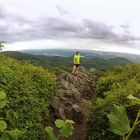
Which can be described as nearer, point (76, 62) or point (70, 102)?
point (70, 102)

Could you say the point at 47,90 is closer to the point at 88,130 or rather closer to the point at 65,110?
the point at 65,110

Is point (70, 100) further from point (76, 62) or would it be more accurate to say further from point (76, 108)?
point (76, 62)

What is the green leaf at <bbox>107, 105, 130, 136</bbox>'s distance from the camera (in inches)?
46.6

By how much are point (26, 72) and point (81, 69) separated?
17.2 metres

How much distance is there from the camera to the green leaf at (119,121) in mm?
1185

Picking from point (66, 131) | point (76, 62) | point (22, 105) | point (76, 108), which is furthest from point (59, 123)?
point (76, 62)

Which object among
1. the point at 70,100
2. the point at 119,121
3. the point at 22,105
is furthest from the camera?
the point at 70,100

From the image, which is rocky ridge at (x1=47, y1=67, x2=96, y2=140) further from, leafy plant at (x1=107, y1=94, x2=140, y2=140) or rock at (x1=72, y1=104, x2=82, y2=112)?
leafy plant at (x1=107, y1=94, x2=140, y2=140)

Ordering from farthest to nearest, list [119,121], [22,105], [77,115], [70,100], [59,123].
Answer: [70,100] < [77,115] < [22,105] < [59,123] < [119,121]

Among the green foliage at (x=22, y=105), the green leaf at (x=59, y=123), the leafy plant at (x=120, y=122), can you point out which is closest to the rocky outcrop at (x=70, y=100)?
the green foliage at (x=22, y=105)

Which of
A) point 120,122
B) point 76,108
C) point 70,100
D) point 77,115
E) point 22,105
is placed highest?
point 120,122

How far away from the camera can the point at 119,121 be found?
3.88 ft

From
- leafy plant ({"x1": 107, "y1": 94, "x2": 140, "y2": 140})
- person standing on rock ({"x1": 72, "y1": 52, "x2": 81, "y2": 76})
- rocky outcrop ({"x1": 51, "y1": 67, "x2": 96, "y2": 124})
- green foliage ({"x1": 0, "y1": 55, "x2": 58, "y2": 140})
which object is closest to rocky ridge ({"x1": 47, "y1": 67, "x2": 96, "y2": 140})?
rocky outcrop ({"x1": 51, "y1": 67, "x2": 96, "y2": 124})

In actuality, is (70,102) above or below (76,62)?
below
